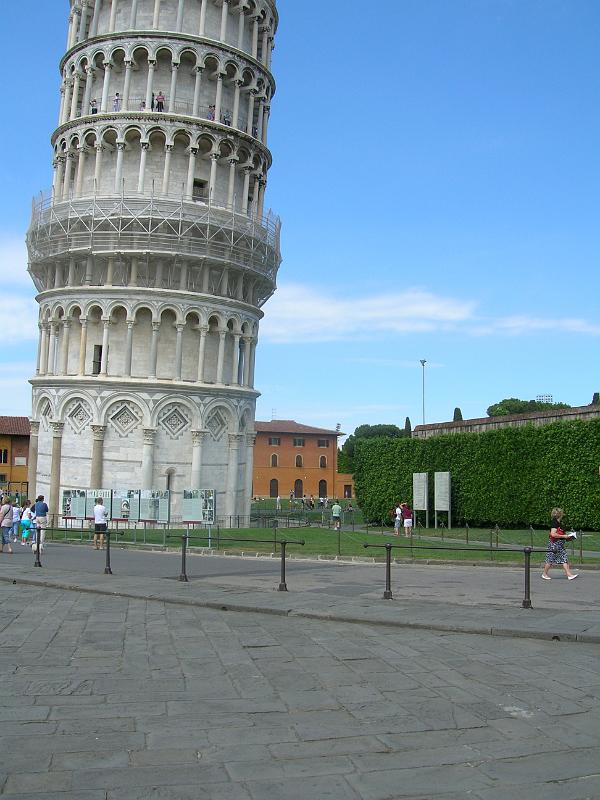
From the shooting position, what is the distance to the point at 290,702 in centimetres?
811

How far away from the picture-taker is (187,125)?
4275 cm

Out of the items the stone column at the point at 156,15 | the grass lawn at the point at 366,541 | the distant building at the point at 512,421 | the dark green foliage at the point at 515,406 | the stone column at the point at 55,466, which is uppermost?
the stone column at the point at 156,15

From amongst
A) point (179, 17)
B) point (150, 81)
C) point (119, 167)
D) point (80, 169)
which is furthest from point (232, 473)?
point (179, 17)

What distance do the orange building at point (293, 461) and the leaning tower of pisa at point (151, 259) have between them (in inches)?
2167

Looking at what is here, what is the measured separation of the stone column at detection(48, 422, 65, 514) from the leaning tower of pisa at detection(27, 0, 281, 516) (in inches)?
3.8

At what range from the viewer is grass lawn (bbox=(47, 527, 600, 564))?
24211 mm

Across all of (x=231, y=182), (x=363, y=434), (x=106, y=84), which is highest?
(x=106, y=84)

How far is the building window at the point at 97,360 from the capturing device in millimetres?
42188

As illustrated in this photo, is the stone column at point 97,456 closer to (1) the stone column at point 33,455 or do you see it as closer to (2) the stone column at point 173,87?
(1) the stone column at point 33,455

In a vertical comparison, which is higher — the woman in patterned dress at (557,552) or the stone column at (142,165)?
the stone column at (142,165)

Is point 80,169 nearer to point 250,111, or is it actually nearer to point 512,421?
point 250,111

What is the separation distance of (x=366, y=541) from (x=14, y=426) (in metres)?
56.6

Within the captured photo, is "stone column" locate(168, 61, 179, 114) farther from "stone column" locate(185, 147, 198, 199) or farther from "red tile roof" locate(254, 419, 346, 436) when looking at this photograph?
"red tile roof" locate(254, 419, 346, 436)

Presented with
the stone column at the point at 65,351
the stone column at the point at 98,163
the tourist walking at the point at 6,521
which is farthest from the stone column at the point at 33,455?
the tourist walking at the point at 6,521
